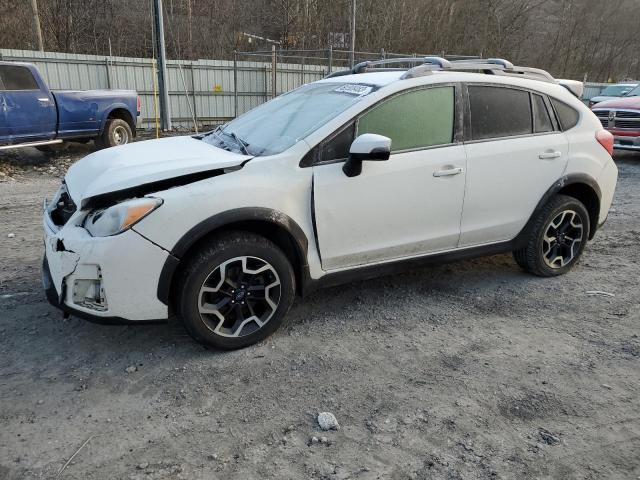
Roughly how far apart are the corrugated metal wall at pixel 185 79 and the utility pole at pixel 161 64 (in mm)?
1977

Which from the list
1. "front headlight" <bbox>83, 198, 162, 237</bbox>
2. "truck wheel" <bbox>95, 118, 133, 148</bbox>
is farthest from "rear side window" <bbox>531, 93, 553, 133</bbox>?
"truck wheel" <bbox>95, 118, 133, 148</bbox>

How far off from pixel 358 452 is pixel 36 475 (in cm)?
144

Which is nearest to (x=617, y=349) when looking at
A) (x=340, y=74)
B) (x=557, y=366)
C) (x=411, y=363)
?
(x=557, y=366)

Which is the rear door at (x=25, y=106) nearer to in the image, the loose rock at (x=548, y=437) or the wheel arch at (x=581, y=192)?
the wheel arch at (x=581, y=192)

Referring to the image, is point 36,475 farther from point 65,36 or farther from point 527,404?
point 65,36

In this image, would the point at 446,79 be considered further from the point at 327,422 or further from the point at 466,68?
the point at 327,422

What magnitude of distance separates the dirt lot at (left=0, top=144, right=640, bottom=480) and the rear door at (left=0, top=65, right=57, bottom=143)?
20.0 ft

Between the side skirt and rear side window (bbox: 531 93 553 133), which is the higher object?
rear side window (bbox: 531 93 553 133)

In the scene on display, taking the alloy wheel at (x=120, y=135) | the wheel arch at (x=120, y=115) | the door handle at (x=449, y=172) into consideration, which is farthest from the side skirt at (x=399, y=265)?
the alloy wheel at (x=120, y=135)

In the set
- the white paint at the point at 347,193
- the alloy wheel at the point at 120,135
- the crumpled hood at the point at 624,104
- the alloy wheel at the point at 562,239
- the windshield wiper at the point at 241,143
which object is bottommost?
the alloy wheel at the point at 120,135

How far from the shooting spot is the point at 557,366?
3352 mm

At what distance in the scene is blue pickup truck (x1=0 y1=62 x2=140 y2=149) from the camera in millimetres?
9453

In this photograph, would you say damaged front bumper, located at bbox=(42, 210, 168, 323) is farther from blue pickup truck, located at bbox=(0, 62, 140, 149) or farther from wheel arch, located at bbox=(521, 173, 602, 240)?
blue pickup truck, located at bbox=(0, 62, 140, 149)

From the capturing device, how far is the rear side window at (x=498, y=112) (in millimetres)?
4090
